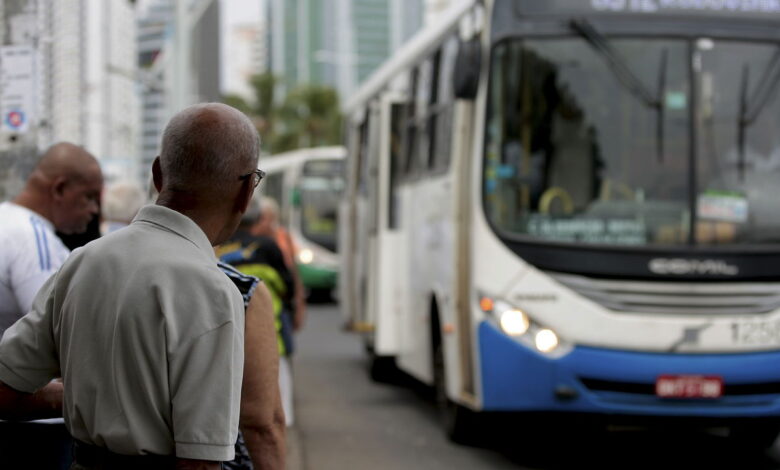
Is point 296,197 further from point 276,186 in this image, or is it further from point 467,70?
point 467,70

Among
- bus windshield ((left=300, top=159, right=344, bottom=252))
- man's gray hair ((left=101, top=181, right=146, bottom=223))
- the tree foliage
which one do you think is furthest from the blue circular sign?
the tree foliage

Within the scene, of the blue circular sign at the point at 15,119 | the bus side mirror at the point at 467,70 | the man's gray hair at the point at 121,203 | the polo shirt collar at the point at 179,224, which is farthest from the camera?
the bus side mirror at the point at 467,70

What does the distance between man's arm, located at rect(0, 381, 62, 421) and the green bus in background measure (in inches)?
974

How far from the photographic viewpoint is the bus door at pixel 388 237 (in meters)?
11.8

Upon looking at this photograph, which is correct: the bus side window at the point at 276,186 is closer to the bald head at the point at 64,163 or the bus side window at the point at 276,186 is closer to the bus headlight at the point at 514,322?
the bus headlight at the point at 514,322

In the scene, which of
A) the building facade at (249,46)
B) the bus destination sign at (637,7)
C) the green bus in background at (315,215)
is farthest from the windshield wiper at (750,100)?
the building facade at (249,46)

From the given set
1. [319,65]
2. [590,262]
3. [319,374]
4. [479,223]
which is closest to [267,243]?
[479,223]

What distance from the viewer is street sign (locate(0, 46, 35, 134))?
5.97 metres

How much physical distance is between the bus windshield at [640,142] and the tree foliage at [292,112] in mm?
63343

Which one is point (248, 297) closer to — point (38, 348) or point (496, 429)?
point (38, 348)

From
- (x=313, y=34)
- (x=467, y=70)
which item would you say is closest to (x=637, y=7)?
(x=467, y=70)

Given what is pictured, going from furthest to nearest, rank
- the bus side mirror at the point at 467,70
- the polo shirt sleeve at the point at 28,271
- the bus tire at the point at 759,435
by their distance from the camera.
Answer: the bus tire at the point at 759,435 → the bus side mirror at the point at 467,70 → the polo shirt sleeve at the point at 28,271

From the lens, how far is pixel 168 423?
2627 mm

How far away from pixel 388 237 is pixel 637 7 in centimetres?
415
